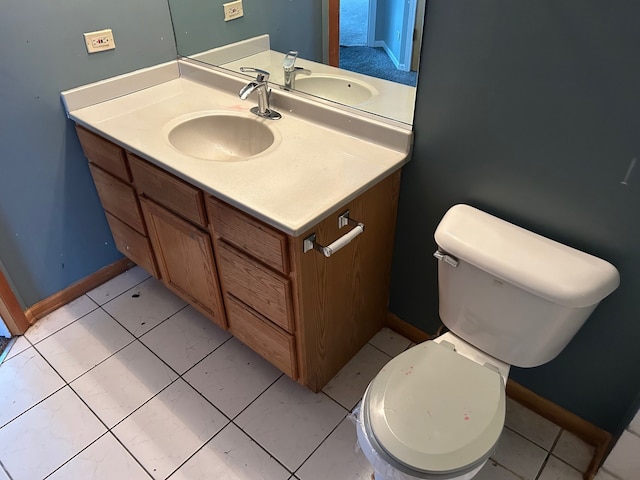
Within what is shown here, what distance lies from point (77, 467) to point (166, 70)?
1.49 metres

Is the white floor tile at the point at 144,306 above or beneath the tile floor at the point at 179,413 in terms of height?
above

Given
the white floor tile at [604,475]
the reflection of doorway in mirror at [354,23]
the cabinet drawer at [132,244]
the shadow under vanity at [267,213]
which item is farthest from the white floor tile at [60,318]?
the white floor tile at [604,475]

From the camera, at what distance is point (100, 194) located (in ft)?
6.24

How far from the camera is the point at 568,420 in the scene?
1.51m

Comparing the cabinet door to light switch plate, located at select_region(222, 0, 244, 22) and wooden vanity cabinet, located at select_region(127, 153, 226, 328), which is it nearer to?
wooden vanity cabinet, located at select_region(127, 153, 226, 328)

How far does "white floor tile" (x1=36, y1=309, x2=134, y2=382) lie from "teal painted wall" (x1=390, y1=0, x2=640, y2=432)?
129 centimetres

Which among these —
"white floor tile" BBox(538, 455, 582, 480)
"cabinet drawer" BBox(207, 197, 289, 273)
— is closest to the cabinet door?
"cabinet drawer" BBox(207, 197, 289, 273)

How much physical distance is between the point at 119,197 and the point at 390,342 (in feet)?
3.91

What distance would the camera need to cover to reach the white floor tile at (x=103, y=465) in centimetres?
143

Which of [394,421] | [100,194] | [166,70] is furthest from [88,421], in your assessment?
[166,70]

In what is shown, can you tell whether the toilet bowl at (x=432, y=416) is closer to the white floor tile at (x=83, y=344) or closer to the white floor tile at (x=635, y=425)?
the white floor tile at (x=635, y=425)

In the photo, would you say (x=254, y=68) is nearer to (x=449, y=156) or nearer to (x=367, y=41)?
(x=367, y=41)

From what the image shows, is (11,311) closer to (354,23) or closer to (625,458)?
(354,23)

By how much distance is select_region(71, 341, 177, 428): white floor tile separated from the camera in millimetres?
1617
